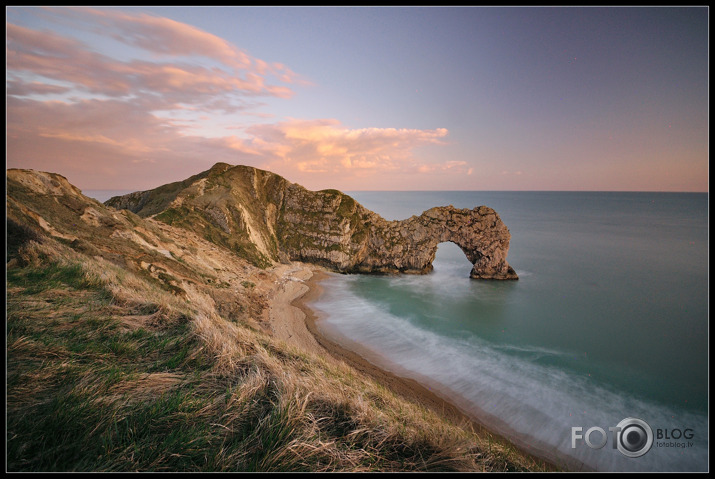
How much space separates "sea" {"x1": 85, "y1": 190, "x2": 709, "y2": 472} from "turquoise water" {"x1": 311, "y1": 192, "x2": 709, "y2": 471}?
0.10 meters

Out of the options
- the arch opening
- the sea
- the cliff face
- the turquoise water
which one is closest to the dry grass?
the sea

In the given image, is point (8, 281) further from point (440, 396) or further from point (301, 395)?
point (440, 396)

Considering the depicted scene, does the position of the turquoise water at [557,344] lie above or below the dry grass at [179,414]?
below

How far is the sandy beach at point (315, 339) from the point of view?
14329mm

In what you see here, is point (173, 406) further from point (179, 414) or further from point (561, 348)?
point (561, 348)

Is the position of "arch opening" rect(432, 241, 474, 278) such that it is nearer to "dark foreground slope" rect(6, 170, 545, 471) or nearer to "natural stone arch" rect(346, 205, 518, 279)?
"natural stone arch" rect(346, 205, 518, 279)

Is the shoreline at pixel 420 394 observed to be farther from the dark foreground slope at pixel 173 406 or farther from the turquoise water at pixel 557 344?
the dark foreground slope at pixel 173 406

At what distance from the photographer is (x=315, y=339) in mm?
21500

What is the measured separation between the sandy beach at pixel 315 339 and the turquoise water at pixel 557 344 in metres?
0.86

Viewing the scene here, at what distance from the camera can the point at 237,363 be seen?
4.24 m

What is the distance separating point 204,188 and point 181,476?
46.2m

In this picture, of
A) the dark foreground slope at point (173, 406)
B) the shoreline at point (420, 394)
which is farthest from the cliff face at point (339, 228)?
the dark foreground slope at point (173, 406)

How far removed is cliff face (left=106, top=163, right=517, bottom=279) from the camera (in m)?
41.7

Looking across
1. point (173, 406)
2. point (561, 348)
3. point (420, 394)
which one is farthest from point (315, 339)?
point (561, 348)
